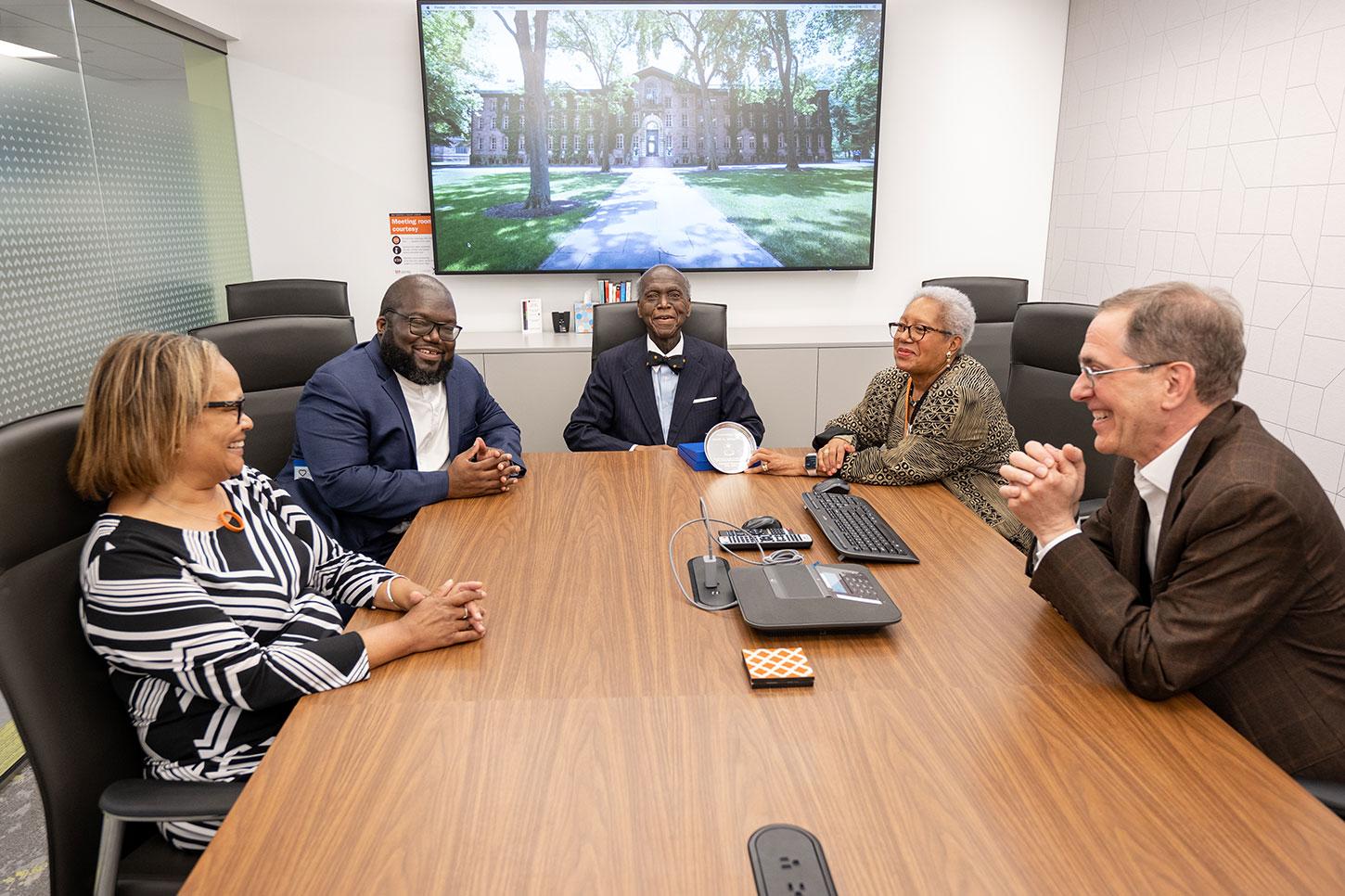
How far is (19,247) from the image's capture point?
8.82 feet

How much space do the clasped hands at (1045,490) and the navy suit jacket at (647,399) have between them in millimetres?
1712

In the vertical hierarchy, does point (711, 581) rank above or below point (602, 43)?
below

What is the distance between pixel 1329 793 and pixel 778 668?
2.54 ft

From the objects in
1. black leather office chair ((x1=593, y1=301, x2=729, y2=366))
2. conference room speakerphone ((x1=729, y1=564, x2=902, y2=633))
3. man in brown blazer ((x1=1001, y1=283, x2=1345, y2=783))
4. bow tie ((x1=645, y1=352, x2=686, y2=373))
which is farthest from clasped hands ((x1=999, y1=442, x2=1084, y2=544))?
black leather office chair ((x1=593, y1=301, x2=729, y2=366))

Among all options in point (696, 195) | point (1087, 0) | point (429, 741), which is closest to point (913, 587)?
point (429, 741)

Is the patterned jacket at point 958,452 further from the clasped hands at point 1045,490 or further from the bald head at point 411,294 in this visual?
the bald head at point 411,294

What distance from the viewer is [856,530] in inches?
76.4

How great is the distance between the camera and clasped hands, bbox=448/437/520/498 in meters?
2.24

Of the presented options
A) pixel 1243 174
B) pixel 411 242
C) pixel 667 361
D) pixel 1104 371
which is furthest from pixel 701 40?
pixel 1104 371

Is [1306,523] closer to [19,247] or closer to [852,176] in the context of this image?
[19,247]

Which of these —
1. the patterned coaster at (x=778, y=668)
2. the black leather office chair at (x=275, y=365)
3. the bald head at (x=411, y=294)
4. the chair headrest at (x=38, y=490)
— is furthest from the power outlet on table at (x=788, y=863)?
the black leather office chair at (x=275, y=365)

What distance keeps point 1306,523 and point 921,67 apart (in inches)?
161

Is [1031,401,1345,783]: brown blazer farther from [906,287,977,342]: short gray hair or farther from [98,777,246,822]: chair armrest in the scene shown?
[98,777,246,822]: chair armrest

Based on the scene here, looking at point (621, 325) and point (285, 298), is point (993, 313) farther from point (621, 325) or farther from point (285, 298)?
point (285, 298)
